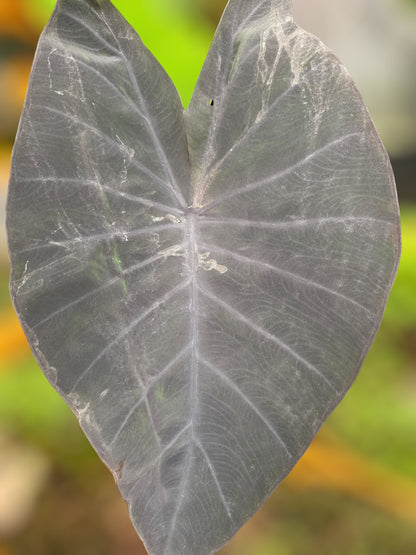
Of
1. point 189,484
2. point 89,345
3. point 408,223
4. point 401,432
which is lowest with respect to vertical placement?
point 401,432

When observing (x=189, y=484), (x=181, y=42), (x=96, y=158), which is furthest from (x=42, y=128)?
(x=181, y=42)

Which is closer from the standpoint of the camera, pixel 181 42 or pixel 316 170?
pixel 316 170

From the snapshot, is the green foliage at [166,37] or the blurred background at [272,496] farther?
the blurred background at [272,496]

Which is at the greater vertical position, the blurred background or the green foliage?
the green foliage

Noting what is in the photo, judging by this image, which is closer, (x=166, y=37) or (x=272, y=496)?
(x=166, y=37)

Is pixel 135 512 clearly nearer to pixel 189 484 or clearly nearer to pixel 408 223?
pixel 189 484

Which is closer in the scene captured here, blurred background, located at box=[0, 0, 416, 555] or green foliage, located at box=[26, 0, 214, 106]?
green foliage, located at box=[26, 0, 214, 106]

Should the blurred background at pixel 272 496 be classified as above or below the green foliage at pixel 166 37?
below

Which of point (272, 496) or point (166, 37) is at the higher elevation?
point (166, 37)
